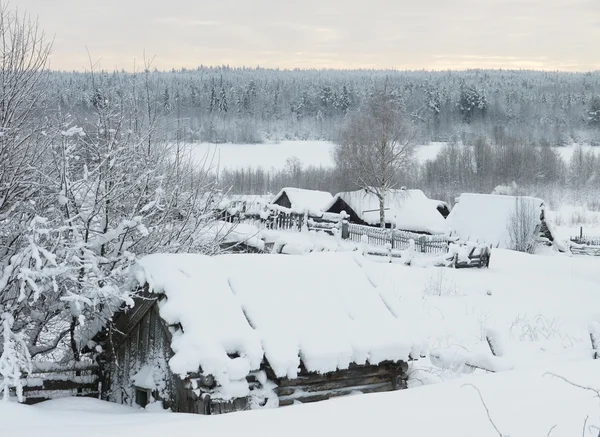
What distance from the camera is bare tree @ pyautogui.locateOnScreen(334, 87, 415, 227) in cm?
3931

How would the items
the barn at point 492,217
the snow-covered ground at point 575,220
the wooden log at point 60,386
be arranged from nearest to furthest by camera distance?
the wooden log at point 60,386 → the barn at point 492,217 → the snow-covered ground at point 575,220

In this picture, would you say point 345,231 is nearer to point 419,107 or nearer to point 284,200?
point 284,200

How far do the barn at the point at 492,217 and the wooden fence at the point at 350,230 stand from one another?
6.45 m

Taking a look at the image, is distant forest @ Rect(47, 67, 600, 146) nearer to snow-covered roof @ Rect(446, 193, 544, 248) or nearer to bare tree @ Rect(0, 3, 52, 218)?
snow-covered roof @ Rect(446, 193, 544, 248)

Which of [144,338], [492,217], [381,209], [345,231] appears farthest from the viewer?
[381,209]

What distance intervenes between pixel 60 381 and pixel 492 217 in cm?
3220

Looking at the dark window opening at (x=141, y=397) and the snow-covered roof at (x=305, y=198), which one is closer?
the dark window opening at (x=141, y=397)

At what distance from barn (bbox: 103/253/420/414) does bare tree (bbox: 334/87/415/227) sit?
104 ft

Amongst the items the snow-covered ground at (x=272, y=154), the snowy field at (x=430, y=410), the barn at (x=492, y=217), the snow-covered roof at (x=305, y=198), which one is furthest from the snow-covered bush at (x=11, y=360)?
the snow-covered ground at (x=272, y=154)

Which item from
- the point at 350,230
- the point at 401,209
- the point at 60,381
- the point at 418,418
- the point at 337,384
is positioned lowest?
the point at 60,381

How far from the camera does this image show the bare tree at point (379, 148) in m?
39.3

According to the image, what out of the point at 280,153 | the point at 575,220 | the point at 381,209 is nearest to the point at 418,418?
the point at 381,209

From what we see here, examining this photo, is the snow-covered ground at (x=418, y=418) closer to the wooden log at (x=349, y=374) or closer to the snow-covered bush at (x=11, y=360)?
the snow-covered bush at (x=11, y=360)

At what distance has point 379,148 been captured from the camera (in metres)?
39.9
